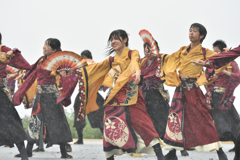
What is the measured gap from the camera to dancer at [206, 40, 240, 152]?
712 centimetres

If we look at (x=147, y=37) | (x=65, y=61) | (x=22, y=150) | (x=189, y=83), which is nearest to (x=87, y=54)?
(x=147, y=37)

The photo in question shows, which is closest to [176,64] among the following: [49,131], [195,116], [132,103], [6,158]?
[195,116]

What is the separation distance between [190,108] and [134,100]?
3.35ft

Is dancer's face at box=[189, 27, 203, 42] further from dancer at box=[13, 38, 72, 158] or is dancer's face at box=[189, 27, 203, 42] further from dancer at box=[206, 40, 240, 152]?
dancer at box=[13, 38, 72, 158]

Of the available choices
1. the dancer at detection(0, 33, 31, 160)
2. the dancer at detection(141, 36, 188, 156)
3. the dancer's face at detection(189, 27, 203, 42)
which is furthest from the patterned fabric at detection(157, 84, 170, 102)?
the dancer at detection(0, 33, 31, 160)

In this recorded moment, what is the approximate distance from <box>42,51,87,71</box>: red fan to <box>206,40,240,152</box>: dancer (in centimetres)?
278

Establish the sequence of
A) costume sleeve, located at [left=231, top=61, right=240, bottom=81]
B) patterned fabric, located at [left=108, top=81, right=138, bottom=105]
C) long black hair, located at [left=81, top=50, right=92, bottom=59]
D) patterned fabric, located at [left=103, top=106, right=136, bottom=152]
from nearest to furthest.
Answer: patterned fabric, located at [left=103, top=106, right=136, bottom=152], patterned fabric, located at [left=108, top=81, right=138, bottom=105], costume sleeve, located at [left=231, top=61, right=240, bottom=81], long black hair, located at [left=81, top=50, right=92, bottom=59]

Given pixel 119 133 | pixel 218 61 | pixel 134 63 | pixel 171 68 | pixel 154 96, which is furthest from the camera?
pixel 154 96

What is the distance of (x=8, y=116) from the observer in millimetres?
5480

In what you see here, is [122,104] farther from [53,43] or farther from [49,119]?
[53,43]

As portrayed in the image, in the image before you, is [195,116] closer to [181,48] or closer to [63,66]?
[181,48]

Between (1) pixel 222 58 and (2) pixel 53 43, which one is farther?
(2) pixel 53 43

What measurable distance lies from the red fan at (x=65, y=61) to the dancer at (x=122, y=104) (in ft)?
0.39

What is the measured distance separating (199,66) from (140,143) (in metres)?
1.56
